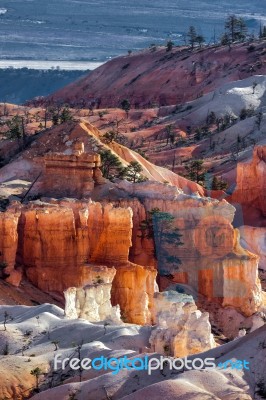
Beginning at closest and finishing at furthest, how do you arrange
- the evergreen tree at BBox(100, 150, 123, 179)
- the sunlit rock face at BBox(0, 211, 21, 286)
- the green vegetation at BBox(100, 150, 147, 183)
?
the sunlit rock face at BBox(0, 211, 21, 286) < the green vegetation at BBox(100, 150, 147, 183) < the evergreen tree at BBox(100, 150, 123, 179)

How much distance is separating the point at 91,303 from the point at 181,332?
988 cm

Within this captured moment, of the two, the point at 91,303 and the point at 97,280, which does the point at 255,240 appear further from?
the point at 91,303

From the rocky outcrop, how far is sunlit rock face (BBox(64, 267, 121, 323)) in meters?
19.7

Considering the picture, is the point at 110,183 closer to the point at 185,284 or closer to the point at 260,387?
the point at 185,284

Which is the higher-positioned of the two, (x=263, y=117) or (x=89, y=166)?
(x=89, y=166)

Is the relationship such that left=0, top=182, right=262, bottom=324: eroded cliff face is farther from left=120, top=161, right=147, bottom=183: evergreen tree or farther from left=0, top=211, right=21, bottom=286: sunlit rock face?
→ left=120, top=161, right=147, bottom=183: evergreen tree

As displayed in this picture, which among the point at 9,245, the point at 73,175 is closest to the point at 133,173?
the point at 73,175

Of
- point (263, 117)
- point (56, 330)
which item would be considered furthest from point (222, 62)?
point (56, 330)

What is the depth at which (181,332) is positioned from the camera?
48.1 metres

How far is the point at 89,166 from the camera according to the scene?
7131 centimetres

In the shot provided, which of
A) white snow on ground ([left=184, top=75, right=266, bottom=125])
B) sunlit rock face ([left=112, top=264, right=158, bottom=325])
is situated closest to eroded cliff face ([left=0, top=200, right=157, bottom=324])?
sunlit rock face ([left=112, top=264, right=158, bottom=325])

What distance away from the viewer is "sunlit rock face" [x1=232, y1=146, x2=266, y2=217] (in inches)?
3356

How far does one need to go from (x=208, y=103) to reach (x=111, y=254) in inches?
2357

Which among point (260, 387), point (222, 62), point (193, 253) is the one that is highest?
point (260, 387)
